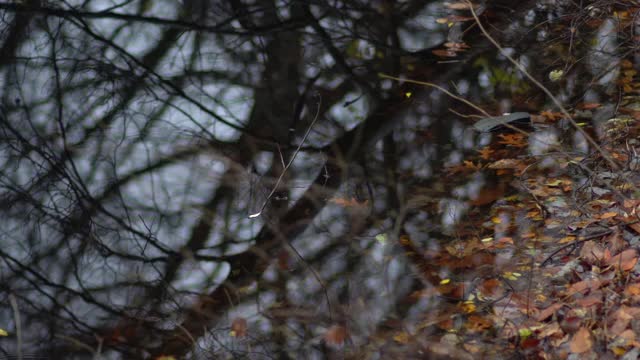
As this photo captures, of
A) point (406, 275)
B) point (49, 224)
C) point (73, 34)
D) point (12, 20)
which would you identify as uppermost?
point (12, 20)

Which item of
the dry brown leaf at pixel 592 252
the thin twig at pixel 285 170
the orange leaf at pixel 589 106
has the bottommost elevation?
the dry brown leaf at pixel 592 252

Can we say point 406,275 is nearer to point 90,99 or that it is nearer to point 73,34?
point 90,99

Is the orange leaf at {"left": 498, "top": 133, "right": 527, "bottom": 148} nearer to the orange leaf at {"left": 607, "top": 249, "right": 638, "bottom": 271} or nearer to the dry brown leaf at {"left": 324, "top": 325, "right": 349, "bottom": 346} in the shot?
the orange leaf at {"left": 607, "top": 249, "right": 638, "bottom": 271}

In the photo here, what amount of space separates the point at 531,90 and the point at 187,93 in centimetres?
254

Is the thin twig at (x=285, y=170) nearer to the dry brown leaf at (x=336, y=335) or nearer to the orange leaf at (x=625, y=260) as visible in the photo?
the dry brown leaf at (x=336, y=335)

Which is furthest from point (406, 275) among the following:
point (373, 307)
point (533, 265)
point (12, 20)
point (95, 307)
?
point (12, 20)

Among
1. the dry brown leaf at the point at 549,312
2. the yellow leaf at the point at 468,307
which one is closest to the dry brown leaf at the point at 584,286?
the dry brown leaf at the point at 549,312

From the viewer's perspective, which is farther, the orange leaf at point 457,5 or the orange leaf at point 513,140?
the orange leaf at point 457,5

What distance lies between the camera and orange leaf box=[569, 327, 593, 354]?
3.13 metres

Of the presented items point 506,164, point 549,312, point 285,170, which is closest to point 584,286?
point 549,312

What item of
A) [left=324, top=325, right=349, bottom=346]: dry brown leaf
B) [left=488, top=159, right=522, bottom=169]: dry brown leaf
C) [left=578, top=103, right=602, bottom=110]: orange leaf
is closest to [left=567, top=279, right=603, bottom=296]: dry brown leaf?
[left=324, top=325, right=349, bottom=346]: dry brown leaf

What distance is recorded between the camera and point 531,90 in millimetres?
5793

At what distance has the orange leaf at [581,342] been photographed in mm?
3133

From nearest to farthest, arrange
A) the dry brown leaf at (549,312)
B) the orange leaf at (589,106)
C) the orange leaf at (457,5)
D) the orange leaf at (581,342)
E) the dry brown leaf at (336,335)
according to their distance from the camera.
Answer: the orange leaf at (581,342), the dry brown leaf at (549,312), the dry brown leaf at (336,335), the orange leaf at (589,106), the orange leaf at (457,5)
